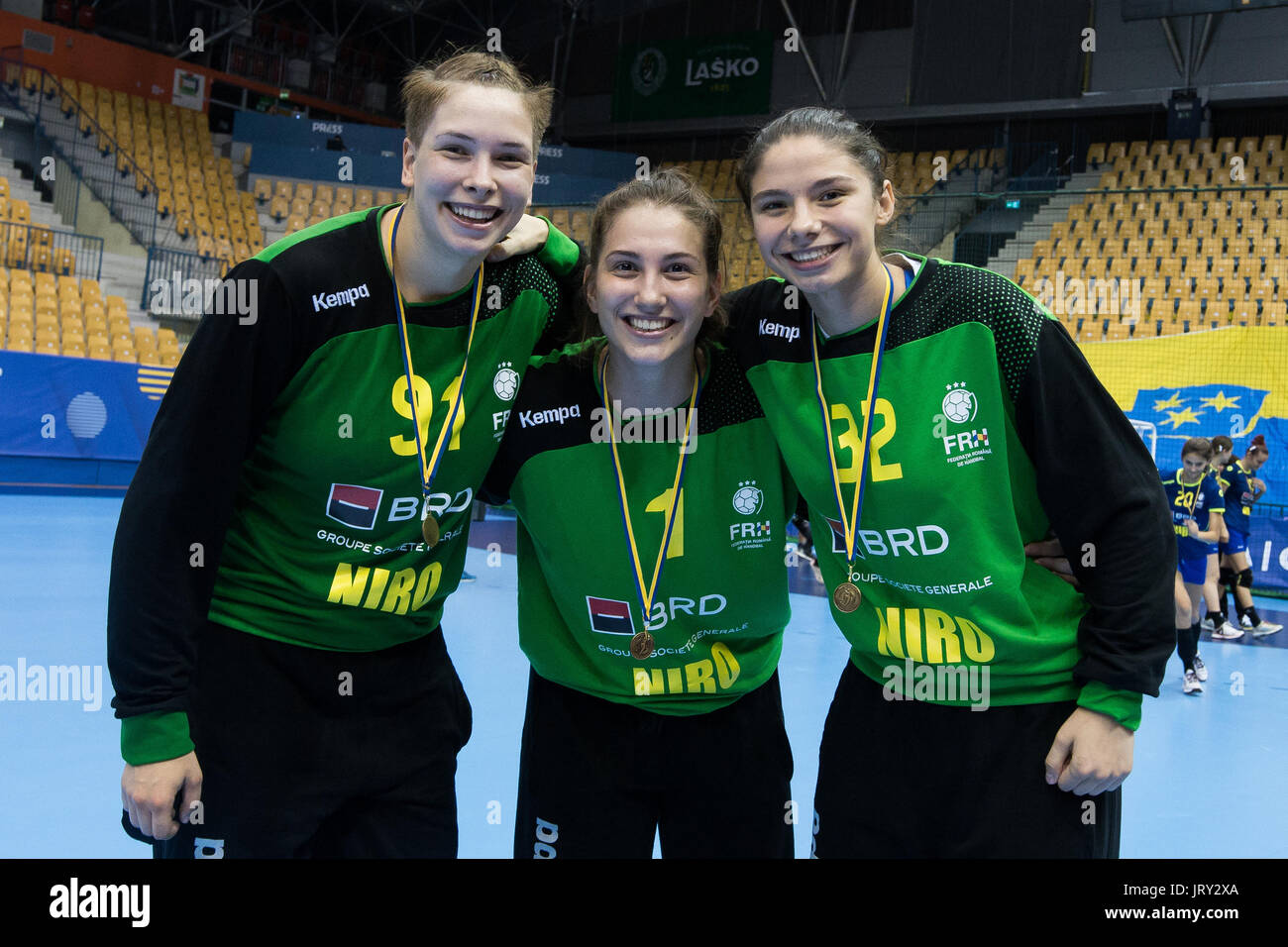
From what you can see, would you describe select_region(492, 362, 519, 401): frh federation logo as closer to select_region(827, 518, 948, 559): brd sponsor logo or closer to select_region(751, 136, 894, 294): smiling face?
select_region(751, 136, 894, 294): smiling face

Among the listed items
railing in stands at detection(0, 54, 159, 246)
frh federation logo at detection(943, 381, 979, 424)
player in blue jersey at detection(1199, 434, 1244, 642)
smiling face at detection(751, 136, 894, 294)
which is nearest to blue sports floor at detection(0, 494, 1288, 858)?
player in blue jersey at detection(1199, 434, 1244, 642)

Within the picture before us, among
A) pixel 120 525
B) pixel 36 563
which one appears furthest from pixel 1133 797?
pixel 36 563

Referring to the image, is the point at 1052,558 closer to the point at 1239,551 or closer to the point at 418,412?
the point at 418,412

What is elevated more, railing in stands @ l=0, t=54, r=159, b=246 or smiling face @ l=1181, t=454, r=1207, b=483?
railing in stands @ l=0, t=54, r=159, b=246

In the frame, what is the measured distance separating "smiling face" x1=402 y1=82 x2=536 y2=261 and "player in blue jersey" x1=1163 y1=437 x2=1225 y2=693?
6.01m

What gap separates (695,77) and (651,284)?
21935 mm

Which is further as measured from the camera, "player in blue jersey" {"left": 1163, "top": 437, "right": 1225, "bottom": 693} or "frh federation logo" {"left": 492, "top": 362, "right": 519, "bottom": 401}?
"player in blue jersey" {"left": 1163, "top": 437, "right": 1225, "bottom": 693}

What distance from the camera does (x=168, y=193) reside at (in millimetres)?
18094

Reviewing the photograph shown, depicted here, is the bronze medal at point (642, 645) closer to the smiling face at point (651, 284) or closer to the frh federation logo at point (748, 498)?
the frh federation logo at point (748, 498)

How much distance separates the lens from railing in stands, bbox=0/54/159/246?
1700cm

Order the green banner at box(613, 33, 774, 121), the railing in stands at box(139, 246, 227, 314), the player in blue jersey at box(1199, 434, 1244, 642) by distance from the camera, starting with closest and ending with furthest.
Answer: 1. the player in blue jersey at box(1199, 434, 1244, 642)
2. the railing in stands at box(139, 246, 227, 314)
3. the green banner at box(613, 33, 774, 121)

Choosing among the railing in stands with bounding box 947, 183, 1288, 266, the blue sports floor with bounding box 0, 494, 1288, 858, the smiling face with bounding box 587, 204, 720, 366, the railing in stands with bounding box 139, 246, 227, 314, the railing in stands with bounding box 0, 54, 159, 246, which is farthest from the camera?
the railing in stands with bounding box 0, 54, 159, 246

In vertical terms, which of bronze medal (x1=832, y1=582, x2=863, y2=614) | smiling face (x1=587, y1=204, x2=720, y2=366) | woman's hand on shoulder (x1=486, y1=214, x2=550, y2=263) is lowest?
bronze medal (x1=832, y1=582, x2=863, y2=614)
